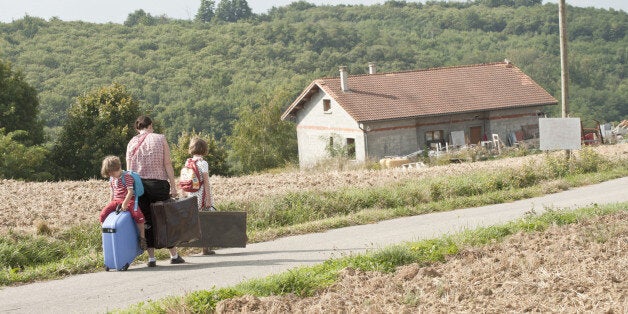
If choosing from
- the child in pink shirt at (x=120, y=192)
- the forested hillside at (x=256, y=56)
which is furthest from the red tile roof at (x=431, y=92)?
the child in pink shirt at (x=120, y=192)

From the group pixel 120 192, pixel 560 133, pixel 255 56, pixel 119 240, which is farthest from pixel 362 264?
pixel 255 56

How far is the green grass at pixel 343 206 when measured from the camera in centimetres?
1112

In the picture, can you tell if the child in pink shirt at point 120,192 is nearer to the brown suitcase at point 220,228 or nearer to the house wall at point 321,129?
the brown suitcase at point 220,228

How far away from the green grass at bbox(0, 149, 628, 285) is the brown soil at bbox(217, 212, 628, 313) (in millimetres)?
3970

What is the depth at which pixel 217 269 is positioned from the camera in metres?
10.6

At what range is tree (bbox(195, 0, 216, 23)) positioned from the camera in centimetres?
18250

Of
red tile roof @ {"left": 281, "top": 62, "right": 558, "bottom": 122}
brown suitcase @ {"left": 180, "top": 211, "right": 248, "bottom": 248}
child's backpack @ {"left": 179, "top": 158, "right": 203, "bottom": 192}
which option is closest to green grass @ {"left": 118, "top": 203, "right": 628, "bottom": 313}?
brown suitcase @ {"left": 180, "top": 211, "right": 248, "bottom": 248}

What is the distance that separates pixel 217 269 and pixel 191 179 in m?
1.73

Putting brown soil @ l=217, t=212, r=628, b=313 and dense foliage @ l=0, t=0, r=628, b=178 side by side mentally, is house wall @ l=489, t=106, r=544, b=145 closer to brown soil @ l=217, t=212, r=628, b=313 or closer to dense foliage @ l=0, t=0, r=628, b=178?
dense foliage @ l=0, t=0, r=628, b=178

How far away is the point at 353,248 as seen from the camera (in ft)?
39.6

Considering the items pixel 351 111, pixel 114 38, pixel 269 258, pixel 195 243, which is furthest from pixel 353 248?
pixel 114 38

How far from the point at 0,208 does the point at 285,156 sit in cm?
5736

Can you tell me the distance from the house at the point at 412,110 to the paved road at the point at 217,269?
3303 centimetres

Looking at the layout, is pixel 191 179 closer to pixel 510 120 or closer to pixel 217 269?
pixel 217 269
